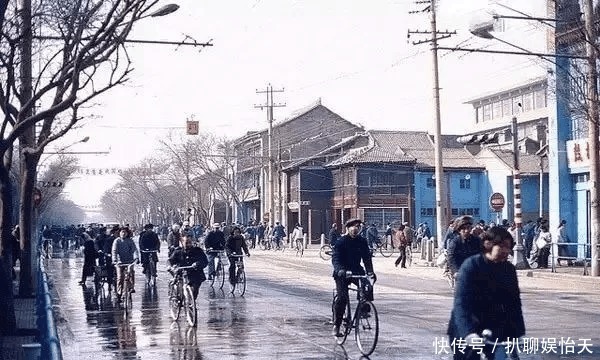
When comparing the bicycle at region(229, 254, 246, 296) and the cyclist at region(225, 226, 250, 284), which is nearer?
the bicycle at region(229, 254, 246, 296)

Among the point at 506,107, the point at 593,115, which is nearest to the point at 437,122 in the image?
the point at 593,115

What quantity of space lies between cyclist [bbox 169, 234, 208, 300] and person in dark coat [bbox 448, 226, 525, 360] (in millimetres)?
9637

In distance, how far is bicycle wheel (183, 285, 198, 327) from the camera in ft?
51.3

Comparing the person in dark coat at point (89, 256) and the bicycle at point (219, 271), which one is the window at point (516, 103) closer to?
the person in dark coat at point (89, 256)

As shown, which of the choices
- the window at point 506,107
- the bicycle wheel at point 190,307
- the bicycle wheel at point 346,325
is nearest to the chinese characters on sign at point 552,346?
the bicycle wheel at point 346,325

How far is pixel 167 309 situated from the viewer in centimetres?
1955

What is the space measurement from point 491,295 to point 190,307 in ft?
30.5

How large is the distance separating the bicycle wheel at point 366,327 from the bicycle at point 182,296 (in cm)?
400

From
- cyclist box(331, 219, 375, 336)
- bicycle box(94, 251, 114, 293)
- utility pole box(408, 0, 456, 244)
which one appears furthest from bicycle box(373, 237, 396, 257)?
cyclist box(331, 219, 375, 336)

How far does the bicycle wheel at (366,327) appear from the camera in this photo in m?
12.2

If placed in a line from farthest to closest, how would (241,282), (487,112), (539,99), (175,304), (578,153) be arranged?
1. (487,112)
2. (539,99)
3. (578,153)
4. (241,282)
5. (175,304)

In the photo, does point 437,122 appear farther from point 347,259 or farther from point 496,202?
point 347,259

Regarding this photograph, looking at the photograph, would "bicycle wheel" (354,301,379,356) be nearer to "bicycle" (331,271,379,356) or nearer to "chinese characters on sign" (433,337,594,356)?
"bicycle" (331,271,379,356)

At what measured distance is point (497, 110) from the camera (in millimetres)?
91938
